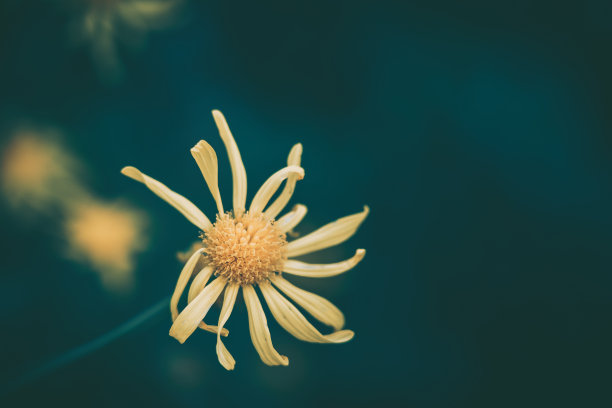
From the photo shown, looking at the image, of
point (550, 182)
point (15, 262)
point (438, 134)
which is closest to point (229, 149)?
point (15, 262)

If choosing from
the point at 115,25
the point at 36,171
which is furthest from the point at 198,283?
the point at 115,25

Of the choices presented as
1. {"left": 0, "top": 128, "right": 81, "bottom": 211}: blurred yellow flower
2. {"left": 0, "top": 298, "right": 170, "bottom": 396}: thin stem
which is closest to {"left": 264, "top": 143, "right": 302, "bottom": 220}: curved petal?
{"left": 0, "top": 298, "right": 170, "bottom": 396}: thin stem

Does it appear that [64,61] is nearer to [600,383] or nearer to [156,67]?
[156,67]

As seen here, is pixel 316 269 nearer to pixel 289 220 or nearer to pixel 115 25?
pixel 289 220

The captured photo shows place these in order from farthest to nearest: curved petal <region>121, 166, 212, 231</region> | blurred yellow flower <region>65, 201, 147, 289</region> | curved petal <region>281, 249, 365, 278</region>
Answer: blurred yellow flower <region>65, 201, 147, 289</region> < curved petal <region>281, 249, 365, 278</region> < curved petal <region>121, 166, 212, 231</region>

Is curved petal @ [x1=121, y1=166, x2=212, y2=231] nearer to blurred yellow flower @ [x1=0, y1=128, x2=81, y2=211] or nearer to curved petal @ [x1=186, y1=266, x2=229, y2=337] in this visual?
curved petal @ [x1=186, y1=266, x2=229, y2=337]

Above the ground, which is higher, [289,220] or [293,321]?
[289,220]

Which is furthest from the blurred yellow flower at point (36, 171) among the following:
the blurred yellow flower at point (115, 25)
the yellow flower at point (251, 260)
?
the yellow flower at point (251, 260)
